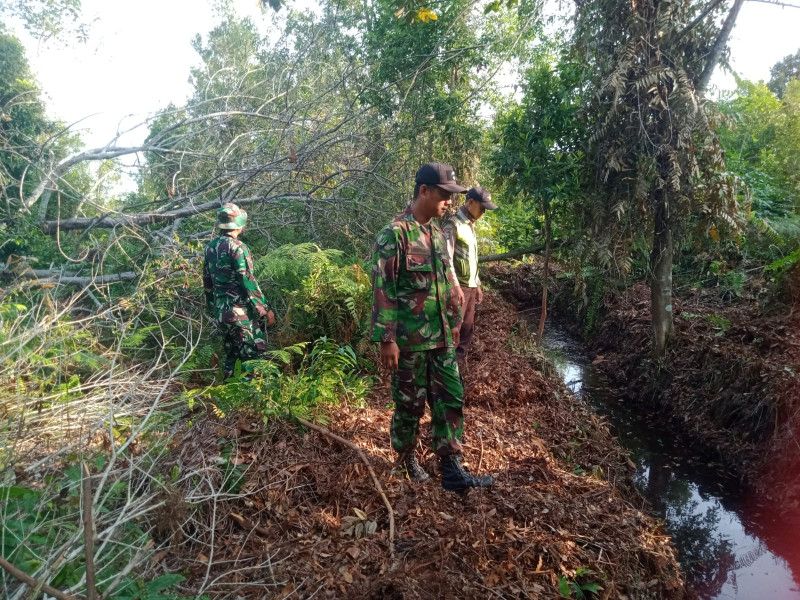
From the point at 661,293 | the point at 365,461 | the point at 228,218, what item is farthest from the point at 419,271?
the point at 661,293

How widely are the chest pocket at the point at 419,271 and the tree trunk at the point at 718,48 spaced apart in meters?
4.72

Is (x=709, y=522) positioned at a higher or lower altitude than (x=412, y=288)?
lower

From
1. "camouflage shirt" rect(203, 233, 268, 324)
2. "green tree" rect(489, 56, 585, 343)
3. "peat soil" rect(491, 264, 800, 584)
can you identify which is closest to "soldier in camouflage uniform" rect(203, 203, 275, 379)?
"camouflage shirt" rect(203, 233, 268, 324)

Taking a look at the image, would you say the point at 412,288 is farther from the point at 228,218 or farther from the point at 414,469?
the point at 228,218

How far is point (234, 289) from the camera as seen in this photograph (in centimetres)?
495

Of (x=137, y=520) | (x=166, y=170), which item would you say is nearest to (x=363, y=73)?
(x=166, y=170)

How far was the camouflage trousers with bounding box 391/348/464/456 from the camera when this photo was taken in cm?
328

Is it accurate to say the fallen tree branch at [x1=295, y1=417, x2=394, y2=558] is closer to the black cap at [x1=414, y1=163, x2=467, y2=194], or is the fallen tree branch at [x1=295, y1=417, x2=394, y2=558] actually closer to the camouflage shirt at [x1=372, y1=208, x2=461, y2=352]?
the camouflage shirt at [x1=372, y1=208, x2=461, y2=352]

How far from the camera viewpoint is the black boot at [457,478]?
3.31 meters

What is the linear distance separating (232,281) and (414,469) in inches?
105

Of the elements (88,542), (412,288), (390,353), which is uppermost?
(412,288)

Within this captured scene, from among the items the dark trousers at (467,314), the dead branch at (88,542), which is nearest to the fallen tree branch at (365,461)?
the dead branch at (88,542)

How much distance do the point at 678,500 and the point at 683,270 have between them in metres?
5.29

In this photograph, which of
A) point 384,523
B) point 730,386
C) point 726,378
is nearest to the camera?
point 384,523
